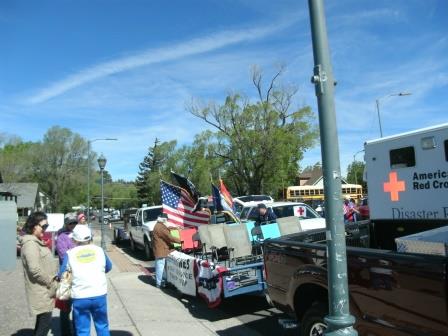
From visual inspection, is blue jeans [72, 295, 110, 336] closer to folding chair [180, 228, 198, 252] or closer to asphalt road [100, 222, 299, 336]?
asphalt road [100, 222, 299, 336]

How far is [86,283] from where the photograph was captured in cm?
519

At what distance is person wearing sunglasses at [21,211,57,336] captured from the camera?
577 cm

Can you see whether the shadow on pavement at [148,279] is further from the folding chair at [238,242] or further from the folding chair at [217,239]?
the folding chair at [238,242]

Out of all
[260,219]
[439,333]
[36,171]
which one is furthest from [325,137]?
[36,171]

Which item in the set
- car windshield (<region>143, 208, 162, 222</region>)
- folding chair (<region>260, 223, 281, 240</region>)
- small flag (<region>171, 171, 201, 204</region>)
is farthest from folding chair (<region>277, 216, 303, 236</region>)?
car windshield (<region>143, 208, 162, 222</region>)

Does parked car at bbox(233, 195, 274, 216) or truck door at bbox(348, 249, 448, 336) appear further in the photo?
parked car at bbox(233, 195, 274, 216)

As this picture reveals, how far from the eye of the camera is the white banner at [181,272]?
8.88m

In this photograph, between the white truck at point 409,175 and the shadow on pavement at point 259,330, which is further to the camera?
the white truck at point 409,175

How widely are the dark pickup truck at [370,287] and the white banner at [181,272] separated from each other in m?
3.06

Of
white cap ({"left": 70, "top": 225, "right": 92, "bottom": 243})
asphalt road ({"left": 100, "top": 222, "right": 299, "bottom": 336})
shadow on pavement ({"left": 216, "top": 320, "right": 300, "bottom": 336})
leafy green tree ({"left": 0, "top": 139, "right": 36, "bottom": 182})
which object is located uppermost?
leafy green tree ({"left": 0, "top": 139, "right": 36, "bottom": 182})

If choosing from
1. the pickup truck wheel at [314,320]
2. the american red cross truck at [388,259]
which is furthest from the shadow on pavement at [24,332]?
the pickup truck wheel at [314,320]

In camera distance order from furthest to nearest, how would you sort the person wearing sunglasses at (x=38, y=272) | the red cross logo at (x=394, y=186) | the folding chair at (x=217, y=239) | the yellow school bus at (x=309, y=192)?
the yellow school bus at (x=309, y=192) < the folding chair at (x=217, y=239) < the red cross logo at (x=394, y=186) < the person wearing sunglasses at (x=38, y=272)

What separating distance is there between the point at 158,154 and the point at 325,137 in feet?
299

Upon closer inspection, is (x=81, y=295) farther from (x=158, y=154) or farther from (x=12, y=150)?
(x=158, y=154)
